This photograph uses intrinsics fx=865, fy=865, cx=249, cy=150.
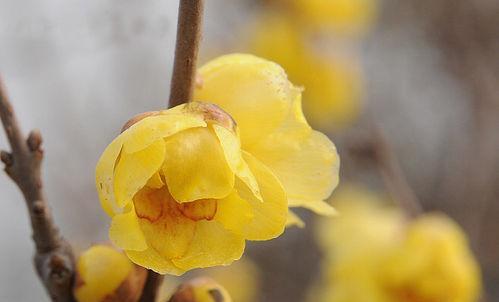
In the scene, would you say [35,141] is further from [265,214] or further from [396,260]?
[396,260]

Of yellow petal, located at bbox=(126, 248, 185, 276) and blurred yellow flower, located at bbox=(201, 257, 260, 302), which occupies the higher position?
yellow petal, located at bbox=(126, 248, 185, 276)

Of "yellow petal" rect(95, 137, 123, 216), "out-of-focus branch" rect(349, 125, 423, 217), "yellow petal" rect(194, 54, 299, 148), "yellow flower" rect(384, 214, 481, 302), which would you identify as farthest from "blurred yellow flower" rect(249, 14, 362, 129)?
"yellow petal" rect(95, 137, 123, 216)

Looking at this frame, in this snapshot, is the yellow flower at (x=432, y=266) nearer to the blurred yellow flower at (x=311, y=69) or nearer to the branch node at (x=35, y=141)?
the branch node at (x=35, y=141)

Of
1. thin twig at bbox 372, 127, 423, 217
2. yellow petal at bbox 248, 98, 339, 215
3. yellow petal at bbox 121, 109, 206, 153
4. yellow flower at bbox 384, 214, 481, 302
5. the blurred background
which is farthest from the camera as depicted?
the blurred background

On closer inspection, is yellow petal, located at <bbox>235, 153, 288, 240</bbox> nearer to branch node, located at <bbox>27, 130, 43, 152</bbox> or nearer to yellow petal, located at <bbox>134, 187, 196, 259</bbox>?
yellow petal, located at <bbox>134, 187, 196, 259</bbox>

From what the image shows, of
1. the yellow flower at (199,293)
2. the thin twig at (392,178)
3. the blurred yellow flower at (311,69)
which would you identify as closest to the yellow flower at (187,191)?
the yellow flower at (199,293)

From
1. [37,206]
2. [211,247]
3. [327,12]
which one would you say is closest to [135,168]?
[211,247]
